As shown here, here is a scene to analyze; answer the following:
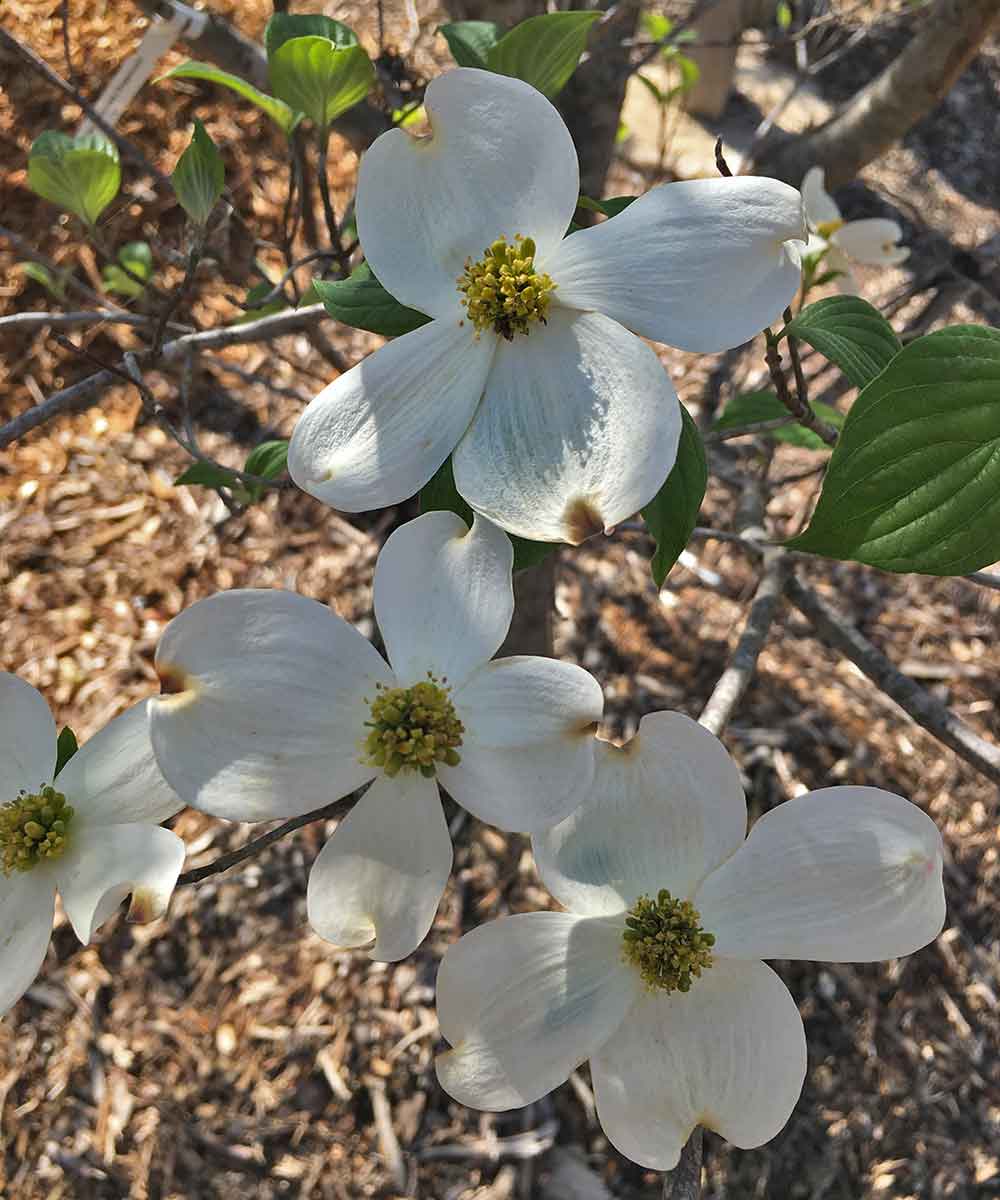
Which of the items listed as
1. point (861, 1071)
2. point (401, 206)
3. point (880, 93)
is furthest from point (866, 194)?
point (401, 206)

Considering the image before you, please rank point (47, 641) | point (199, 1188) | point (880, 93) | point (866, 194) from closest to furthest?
point (199, 1188)
point (880, 93)
point (47, 641)
point (866, 194)

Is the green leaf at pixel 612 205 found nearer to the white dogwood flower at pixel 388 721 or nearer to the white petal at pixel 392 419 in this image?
the white petal at pixel 392 419

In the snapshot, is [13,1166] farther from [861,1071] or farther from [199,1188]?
Result: [861,1071]

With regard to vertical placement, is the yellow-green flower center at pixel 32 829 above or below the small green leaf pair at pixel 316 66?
below

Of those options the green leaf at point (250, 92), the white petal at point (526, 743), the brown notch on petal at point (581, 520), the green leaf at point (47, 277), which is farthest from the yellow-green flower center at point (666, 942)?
the green leaf at point (47, 277)

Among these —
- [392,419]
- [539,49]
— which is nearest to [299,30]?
[539,49]

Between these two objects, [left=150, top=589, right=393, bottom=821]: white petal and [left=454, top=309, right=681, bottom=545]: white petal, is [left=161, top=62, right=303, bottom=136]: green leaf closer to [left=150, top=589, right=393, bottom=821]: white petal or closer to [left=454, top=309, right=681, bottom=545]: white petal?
[left=454, top=309, right=681, bottom=545]: white petal
